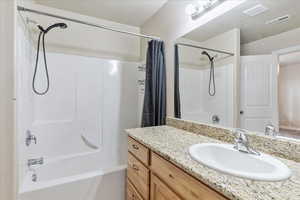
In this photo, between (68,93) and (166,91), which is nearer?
(166,91)

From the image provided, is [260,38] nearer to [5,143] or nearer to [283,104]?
[283,104]

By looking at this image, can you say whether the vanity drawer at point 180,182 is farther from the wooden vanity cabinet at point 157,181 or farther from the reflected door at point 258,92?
the reflected door at point 258,92

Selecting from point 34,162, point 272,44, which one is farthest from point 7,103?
point 272,44

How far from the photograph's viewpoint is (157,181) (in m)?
1.00

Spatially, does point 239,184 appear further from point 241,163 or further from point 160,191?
point 160,191

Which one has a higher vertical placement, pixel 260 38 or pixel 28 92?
pixel 260 38

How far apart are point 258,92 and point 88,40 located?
7.19 feet

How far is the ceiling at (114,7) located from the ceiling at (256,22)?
964mm

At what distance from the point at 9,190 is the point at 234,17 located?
2045mm

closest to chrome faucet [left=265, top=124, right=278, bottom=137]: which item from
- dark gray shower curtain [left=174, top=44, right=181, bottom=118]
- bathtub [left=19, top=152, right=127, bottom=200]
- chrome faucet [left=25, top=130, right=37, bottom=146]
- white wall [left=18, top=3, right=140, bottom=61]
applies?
dark gray shower curtain [left=174, top=44, right=181, bottom=118]

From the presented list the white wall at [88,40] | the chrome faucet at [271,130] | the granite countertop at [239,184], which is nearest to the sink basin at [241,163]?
the granite countertop at [239,184]

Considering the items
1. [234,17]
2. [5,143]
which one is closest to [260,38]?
[234,17]

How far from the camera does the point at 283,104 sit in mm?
900

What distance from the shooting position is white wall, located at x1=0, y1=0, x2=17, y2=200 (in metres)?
1.03
